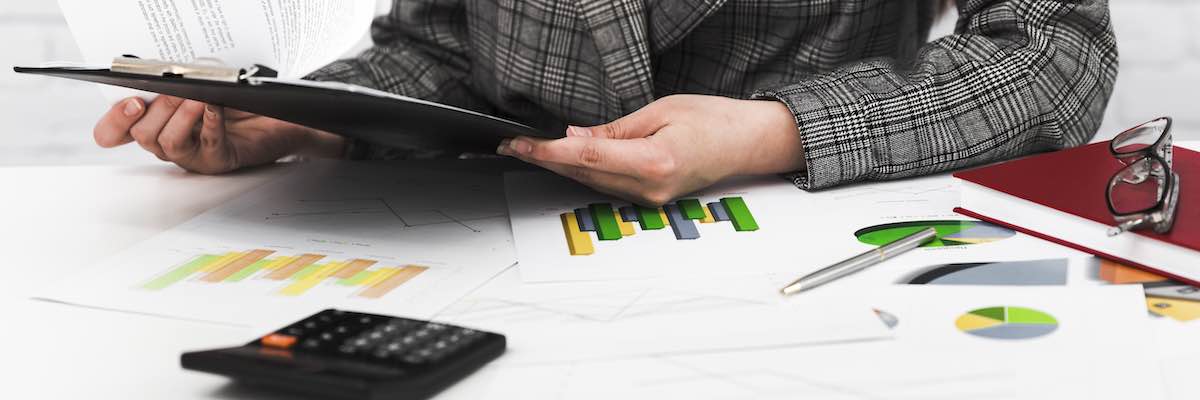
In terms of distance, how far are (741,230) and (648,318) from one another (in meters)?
0.16

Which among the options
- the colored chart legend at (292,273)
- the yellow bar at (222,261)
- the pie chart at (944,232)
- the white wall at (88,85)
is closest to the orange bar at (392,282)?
the colored chart legend at (292,273)

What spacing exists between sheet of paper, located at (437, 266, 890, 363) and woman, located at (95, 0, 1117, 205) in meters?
0.14

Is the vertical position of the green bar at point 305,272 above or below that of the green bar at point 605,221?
above

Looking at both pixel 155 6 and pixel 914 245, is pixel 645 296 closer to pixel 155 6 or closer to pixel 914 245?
pixel 914 245

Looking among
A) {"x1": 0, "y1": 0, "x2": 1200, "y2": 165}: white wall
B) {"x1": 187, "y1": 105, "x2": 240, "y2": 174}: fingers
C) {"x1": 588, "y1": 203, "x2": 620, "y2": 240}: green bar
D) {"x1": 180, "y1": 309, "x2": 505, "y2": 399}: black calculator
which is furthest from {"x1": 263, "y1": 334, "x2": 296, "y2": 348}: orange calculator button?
{"x1": 0, "y1": 0, "x2": 1200, "y2": 165}: white wall

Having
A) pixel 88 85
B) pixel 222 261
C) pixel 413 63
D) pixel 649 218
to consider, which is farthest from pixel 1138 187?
pixel 88 85

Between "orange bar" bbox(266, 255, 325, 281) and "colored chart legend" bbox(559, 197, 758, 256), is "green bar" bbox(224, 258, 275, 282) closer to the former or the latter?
"orange bar" bbox(266, 255, 325, 281)

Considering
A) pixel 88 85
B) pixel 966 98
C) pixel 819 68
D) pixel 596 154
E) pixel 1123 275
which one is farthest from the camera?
pixel 88 85

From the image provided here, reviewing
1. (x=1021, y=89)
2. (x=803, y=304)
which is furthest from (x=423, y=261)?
(x=1021, y=89)

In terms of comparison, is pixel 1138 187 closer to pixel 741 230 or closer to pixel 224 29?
pixel 741 230

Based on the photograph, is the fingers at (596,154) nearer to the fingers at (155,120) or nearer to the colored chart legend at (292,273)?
the colored chart legend at (292,273)

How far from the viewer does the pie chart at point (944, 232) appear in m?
0.61

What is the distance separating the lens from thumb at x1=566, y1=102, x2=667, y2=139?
0.69 meters

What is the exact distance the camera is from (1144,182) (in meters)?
0.60
